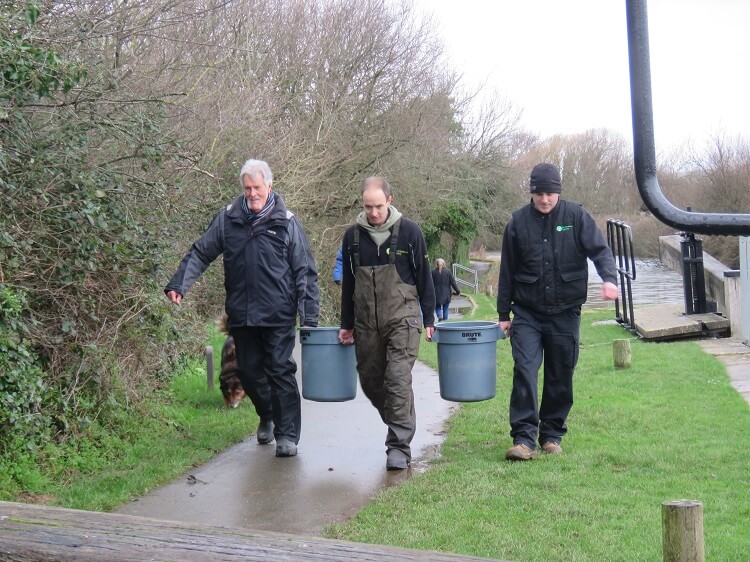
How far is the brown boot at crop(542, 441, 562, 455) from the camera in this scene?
7316mm

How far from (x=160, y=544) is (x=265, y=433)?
5.26m

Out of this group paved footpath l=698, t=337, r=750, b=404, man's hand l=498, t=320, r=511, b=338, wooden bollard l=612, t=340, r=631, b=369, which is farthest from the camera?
wooden bollard l=612, t=340, r=631, b=369

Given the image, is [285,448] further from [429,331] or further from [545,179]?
[545,179]

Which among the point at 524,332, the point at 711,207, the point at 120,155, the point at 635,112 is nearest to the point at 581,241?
the point at 524,332

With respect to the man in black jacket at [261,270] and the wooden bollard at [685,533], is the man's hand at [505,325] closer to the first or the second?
the man in black jacket at [261,270]

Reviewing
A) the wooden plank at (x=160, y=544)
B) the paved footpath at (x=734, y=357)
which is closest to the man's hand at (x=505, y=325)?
the paved footpath at (x=734, y=357)

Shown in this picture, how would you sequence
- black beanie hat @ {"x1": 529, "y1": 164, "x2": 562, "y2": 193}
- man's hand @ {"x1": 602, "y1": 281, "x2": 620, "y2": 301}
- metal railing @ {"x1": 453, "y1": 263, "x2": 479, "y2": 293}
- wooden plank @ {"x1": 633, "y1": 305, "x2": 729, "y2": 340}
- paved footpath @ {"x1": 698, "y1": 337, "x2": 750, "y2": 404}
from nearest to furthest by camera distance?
1. man's hand @ {"x1": 602, "y1": 281, "x2": 620, "y2": 301}
2. black beanie hat @ {"x1": 529, "y1": 164, "x2": 562, "y2": 193}
3. paved footpath @ {"x1": 698, "y1": 337, "x2": 750, "y2": 404}
4. wooden plank @ {"x1": 633, "y1": 305, "x2": 729, "y2": 340}
5. metal railing @ {"x1": 453, "y1": 263, "x2": 479, "y2": 293}

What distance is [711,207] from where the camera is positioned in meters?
2.04

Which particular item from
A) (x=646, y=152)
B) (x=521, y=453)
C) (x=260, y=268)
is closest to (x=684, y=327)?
(x=521, y=453)

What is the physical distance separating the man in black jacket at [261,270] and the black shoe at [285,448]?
42 centimetres

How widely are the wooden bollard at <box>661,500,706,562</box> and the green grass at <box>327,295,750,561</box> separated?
2.25ft

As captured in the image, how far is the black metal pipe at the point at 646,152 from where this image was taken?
5.27ft

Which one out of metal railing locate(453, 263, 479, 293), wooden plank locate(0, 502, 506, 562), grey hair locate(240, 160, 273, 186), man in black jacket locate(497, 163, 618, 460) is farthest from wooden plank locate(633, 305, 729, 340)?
metal railing locate(453, 263, 479, 293)

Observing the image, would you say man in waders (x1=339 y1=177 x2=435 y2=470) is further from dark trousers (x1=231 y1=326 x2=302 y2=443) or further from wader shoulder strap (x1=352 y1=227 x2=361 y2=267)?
dark trousers (x1=231 y1=326 x2=302 y2=443)
